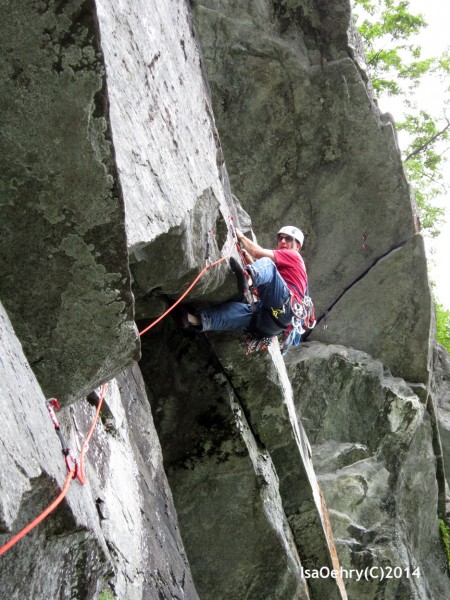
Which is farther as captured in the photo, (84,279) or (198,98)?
(198,98)

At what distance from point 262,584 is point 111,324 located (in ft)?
14.8

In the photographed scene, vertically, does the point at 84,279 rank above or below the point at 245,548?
above

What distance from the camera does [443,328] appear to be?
51.3ft

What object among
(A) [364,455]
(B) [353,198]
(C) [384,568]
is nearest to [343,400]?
(A) [364,455]

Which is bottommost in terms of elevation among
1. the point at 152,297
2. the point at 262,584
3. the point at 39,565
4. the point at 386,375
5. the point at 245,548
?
the point at 262,584

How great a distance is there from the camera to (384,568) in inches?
334

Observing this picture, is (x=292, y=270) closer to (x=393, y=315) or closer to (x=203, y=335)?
(x=203, y=335)

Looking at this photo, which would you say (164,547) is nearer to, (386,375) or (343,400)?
(343,400)

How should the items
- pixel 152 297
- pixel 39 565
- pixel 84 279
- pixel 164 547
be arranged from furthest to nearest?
pixel 152 297, pixel 164 547, pixel 84 279, pixel 39 565

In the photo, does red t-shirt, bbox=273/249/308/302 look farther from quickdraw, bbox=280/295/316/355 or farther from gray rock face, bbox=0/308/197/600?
gray rock face, bbox=0/308/197/600

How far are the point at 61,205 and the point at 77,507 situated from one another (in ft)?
3.76

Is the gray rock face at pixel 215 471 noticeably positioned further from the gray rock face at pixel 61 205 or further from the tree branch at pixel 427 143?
the tree branch at pixel 427 143

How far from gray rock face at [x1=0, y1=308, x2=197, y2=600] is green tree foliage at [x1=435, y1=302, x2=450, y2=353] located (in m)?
12.1

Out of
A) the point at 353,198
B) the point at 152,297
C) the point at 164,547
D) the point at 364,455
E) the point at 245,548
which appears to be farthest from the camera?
the point at 353,198
